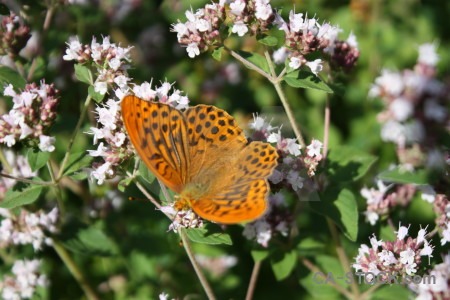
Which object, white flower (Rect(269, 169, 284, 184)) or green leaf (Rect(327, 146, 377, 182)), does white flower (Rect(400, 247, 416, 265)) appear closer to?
green leaf (Rect(327, 146, 377, 182))

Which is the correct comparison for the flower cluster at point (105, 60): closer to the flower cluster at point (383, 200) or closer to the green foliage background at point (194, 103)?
the green foliage background at point (194, 103)

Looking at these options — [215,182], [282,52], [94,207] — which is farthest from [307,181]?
[94,207]

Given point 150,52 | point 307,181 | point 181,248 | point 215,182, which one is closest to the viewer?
point 215,182

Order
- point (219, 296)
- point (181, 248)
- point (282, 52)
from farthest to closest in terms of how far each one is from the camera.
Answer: point (181, 248)
point (219, 296)
point (282, 52)

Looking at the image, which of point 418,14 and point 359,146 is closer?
point 359,146

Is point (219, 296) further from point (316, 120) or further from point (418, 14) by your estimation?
point (418, 14)

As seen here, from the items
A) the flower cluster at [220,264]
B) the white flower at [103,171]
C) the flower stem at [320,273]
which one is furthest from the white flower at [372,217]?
the white flower at [103,171]

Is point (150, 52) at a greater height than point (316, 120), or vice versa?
point (150, 52)

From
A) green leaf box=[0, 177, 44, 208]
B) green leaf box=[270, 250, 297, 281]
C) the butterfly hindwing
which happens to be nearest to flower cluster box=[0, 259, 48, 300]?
green leaf box=[0, 177, 44, 208]
